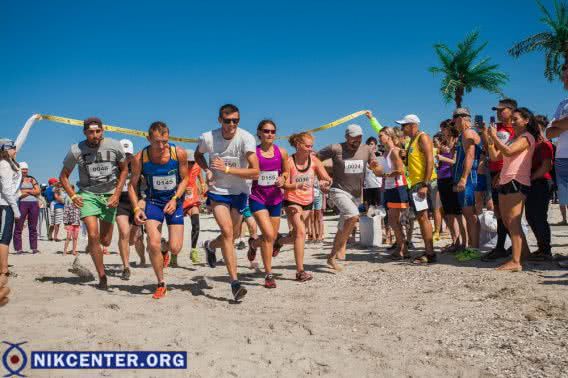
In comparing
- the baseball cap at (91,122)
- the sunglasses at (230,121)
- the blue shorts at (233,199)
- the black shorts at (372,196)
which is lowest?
the blue shorts at (233,199)

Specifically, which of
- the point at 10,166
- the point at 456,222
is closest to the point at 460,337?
the point at 456,222

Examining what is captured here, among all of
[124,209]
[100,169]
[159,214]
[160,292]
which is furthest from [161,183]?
[124,209]

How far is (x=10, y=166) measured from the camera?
6.14 m

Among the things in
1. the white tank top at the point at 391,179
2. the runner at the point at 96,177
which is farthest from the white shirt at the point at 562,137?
the runner at the point at 96,177

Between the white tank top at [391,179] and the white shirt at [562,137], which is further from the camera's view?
the white tank top at [391,179]

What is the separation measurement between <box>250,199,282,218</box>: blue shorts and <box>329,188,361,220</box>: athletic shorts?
1.06 metres

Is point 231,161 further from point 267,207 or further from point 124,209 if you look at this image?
point 124,209

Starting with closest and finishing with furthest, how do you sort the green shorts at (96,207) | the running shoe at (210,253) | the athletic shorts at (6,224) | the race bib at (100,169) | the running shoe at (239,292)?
1. the running shoe at (239,292)
2. the athletic shorts at (6,224)
3. the green shorts at (96,207)
4. the race bib at (100,169)
5. the running shoe at (210,253)

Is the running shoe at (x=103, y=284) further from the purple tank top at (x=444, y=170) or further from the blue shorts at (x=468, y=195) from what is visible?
the purple tank top at (x=444, y=170)

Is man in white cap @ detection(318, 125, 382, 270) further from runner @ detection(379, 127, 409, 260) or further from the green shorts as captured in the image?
the green shorts

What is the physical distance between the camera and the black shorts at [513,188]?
5676 millimetres

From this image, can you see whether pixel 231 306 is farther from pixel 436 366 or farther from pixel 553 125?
pixel 553 125

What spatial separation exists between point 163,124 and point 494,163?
15.3ft

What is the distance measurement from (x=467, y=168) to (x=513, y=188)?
3.34 ft
